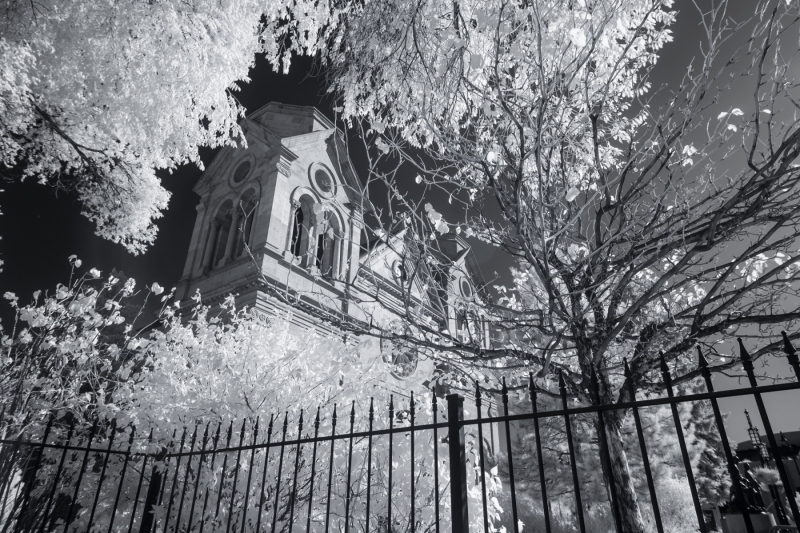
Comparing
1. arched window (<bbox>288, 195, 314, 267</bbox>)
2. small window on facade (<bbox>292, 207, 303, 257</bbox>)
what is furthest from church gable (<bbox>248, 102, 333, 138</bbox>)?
small window on facade (<bbox>292, 207, 303, 257</bbox>)

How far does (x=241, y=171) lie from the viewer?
19531 mm

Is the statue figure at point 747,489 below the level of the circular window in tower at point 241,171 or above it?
below

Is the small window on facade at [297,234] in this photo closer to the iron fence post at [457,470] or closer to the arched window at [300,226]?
the arched window at [300,226]

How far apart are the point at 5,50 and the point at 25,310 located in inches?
166

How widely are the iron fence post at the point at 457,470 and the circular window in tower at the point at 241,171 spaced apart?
1750cm

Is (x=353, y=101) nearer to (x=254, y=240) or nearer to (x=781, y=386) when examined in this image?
(x=781, y=386)

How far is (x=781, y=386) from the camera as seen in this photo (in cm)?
239

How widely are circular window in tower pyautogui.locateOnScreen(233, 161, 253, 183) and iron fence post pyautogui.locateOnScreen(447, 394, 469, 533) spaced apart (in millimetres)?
17495

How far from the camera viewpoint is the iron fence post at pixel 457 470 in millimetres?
3338

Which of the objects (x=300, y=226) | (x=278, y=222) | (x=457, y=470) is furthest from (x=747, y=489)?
(x=300, y=226)

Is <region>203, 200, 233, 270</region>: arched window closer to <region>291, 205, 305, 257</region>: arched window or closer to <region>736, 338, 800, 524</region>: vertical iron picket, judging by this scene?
<region>291, 205, 305, 257</region>: arched window

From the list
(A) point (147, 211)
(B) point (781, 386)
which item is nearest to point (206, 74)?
(A) point (147, 211)

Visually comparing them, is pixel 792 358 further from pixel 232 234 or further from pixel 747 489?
pixel 232 234

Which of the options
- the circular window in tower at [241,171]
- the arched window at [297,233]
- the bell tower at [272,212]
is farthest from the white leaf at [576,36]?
the circular window in tower at [241,171]
